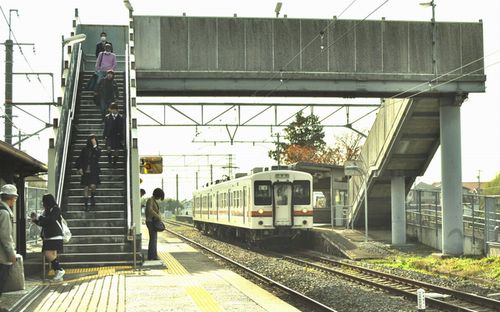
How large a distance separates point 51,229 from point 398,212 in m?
15.5

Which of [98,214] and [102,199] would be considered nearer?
[98,214]

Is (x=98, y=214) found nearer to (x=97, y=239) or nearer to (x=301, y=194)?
(x=97, y=239)

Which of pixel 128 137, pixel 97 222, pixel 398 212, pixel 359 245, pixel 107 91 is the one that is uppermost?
pixel 107 91

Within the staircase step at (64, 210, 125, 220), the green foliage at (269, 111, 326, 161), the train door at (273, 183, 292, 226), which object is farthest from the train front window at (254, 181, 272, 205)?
the green foliage at (269, 111, 326, 161)

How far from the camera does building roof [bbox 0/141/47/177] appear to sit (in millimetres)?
11367

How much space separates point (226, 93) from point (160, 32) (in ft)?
8.76

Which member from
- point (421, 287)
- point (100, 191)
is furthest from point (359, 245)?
point (100, 191)

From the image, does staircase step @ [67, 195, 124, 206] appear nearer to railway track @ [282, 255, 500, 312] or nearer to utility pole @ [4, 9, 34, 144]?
railway track @ [282, 255, 500, 312]

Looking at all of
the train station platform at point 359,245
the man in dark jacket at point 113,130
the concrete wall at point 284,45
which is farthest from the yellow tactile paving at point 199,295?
the train station platform at point 359,245

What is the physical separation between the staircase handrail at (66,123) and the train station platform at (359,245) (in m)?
9.74

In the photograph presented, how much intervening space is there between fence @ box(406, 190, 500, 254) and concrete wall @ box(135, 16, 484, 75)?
432 cm

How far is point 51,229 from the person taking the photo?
12430 millimetres

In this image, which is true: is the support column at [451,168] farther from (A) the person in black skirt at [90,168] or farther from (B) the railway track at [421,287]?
(A) the person in black skirt at [90,168]

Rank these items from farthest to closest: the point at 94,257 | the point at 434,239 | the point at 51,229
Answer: the point at 434,239 → the point at 94,257 → the point at 51,229
